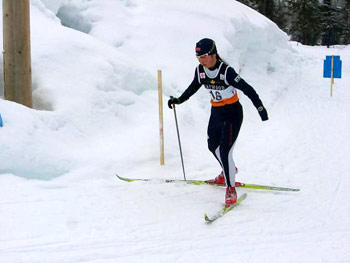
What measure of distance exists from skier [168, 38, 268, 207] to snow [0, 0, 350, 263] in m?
0.45

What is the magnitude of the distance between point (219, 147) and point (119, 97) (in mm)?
2817

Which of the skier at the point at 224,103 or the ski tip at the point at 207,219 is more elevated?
the skier at the point at 224,103

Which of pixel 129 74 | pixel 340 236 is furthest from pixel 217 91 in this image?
pixel 129 74

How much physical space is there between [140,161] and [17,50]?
7.57ft

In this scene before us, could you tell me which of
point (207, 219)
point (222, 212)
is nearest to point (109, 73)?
point (222, 212)

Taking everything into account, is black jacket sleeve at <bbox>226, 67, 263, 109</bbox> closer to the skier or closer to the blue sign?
the skier

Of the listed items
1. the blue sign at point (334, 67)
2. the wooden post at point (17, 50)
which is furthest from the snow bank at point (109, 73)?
the blue sign at point (334, 67)

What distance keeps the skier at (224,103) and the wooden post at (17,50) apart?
256 centimetres

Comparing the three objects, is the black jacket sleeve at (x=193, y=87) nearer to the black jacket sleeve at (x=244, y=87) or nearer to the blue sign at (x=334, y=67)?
the black jacket sleeve at (x=244, y=87)

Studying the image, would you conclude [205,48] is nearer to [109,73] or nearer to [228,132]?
[228,132]

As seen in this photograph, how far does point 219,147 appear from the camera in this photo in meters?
5.10

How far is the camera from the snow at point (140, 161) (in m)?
3.86

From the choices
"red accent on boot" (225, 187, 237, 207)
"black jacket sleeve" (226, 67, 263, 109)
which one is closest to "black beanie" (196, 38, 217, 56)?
"black jacket sleeve" (226, 67, 263, 109)

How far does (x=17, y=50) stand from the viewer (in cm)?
596
